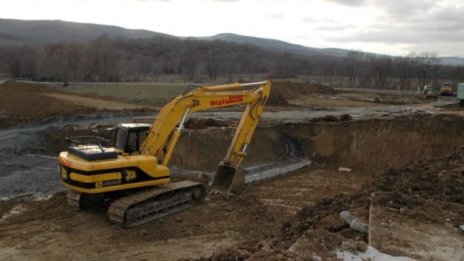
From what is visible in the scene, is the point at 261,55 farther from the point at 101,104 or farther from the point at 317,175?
the point at 317,175

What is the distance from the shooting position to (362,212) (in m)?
7.95

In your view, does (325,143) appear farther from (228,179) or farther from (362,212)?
(362,212)

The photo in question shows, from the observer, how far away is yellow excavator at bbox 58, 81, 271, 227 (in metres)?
9.59

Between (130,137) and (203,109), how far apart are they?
6.87 feet

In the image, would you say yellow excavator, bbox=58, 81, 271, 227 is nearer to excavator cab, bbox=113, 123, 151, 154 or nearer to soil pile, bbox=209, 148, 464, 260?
excavator cab, bbox=113, 123, 151, 154

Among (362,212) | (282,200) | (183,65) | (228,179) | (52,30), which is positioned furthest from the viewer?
(52,30)

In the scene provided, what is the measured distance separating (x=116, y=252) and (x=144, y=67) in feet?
251

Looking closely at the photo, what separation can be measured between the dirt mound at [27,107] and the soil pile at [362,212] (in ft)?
60.3

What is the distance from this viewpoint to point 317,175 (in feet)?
55.3

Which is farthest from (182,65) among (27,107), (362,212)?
(362,212)

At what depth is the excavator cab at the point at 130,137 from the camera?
1073 centimetres

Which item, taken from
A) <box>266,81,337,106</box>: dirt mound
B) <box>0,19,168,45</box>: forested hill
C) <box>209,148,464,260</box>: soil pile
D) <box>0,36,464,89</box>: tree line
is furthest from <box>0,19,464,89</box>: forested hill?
<box>209,148,464,260</box>: soil pile

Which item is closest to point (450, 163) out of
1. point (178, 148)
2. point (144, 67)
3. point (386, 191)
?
point (386, 191)

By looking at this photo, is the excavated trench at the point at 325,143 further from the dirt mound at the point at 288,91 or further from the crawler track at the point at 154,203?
the dirt mound at the point at 288,91
